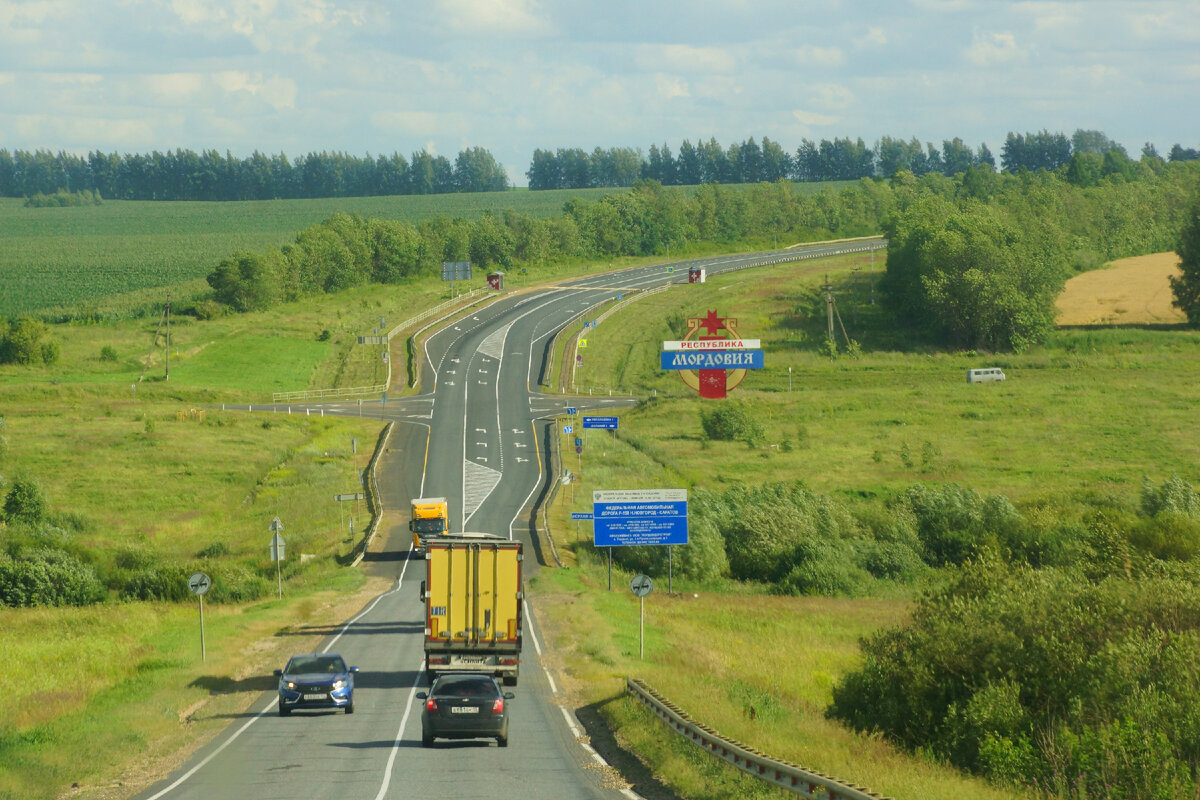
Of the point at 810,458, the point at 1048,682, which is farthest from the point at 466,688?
the point at 810,458

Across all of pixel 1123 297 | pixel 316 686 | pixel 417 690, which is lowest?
pixel 417 690

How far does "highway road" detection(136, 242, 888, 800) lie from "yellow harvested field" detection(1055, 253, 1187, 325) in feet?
238

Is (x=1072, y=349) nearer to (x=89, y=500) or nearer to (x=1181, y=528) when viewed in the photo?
→ (x=1181, y=528)

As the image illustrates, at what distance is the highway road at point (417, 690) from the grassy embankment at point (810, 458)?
2032 millimetres

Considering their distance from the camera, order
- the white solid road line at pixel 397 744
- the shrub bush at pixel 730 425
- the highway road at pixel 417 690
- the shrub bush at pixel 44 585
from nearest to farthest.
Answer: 1. the white solid road line at pixel 397 744
2. the highway road at pixel 417 690
3. the shrub bush at pixel 44 585
4. the shrub bush at pixel 730 425

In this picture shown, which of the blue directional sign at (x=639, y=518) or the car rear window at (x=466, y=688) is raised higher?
the car rear window at (x=466, y=688)

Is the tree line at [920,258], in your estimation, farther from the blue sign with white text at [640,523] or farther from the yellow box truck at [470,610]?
the yellow box truck at [470,610]

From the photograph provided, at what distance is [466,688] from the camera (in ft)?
78.8

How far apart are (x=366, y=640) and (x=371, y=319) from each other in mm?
106393

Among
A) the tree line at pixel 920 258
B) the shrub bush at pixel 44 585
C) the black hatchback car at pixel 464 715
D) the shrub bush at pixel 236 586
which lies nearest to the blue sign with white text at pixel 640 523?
the shrub bush at pixel 236 586

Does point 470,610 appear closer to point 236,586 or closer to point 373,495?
point 236,586

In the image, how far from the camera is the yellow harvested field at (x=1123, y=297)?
14500 centimetres

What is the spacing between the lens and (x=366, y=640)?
39625 mm

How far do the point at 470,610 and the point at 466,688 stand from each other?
6.55m
